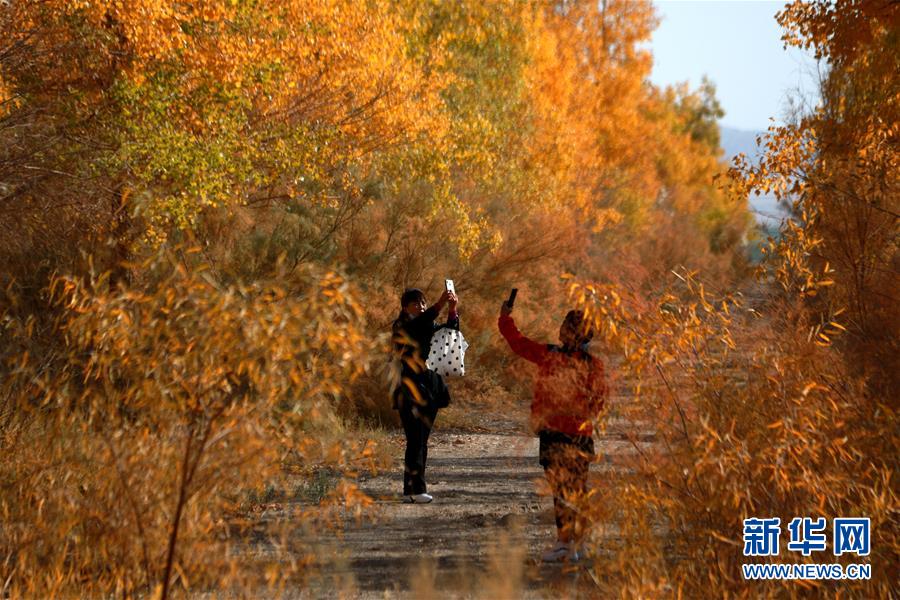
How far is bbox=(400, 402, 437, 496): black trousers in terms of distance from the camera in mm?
8727

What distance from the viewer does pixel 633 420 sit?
20.4ft

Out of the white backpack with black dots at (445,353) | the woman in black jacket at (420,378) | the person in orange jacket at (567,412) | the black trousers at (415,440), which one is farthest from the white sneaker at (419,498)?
the person in orange jacket at (567,412)

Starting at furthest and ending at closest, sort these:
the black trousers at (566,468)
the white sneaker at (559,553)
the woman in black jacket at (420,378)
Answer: the woman in black jacket at (420,378) → the white sneaker at (559,553) → the black trousers at (566,468)

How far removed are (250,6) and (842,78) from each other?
7.80 meters

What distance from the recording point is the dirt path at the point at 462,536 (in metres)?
6.31

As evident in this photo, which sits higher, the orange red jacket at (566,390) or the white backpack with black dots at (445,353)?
the white backpack with black dots at (445,353)

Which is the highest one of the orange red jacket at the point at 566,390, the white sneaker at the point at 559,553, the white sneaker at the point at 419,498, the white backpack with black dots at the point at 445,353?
the white backpack with black dots at the point at 445,353

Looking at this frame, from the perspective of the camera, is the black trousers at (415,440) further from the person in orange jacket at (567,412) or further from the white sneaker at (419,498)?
the person in orange jacket at (567,412)

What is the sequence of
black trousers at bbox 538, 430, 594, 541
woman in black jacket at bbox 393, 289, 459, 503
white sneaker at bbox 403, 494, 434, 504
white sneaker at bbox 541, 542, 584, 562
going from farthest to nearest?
white sneaker at bbox 403, 494, 434, 504, woman in black jacket at bbox 393, 289, 459, 503, white sneaker at bbox 541, 542, 584, 562, black trousers at bbox 538, 430, 594, 541

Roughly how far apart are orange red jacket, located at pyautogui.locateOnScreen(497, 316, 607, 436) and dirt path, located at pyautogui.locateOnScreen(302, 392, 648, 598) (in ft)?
0.94

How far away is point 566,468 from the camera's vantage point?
6.88m

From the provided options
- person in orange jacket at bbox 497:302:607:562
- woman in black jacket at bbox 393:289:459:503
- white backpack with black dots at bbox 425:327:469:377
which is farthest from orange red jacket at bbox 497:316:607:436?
woman in black jacket at bbox 393:289:459:503

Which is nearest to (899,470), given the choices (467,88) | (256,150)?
(256,150)

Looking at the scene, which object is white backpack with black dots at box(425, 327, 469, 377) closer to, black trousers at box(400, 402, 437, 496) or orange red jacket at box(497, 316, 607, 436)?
black trousers at box(400, 402, 437, 496)
